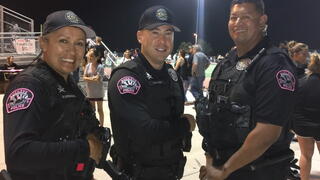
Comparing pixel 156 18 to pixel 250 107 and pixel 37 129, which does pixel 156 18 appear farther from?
pixel 37 129

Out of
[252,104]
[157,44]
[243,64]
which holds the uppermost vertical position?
[157,44]

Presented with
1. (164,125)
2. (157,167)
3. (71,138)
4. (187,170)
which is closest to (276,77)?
(164,125)

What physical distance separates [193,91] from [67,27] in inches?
328

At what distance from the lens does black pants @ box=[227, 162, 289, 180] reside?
2.19 metres

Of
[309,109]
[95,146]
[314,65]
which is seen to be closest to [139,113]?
[95,146]

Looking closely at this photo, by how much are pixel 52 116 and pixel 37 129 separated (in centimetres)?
12

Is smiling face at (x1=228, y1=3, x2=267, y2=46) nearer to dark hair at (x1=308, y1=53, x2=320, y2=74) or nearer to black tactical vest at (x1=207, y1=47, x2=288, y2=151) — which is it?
black tactical vest at (x1=207, y1=47, x2=288, y2=151)

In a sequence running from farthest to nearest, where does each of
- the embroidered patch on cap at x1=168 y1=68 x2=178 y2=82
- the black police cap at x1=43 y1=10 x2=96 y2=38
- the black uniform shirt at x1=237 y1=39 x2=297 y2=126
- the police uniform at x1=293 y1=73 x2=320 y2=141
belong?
the police uniform at x1=293 y1=73 x2=320 y2=141 < the embroidered patch on cap at x1=168 y1=68 x2=178 y2=82 < the black uniform shirt at x1=237 y1=39 x2=297 y2=126 < the black police cap at x1=43 y1=10 x2=96 y2=38

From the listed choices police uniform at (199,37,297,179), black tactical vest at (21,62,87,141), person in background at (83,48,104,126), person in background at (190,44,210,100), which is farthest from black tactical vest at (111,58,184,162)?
person in background at (190,44,210,100)

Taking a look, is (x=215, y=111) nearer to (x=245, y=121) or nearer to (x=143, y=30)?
(x=245, y=121)

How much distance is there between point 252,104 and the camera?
6.93 feet

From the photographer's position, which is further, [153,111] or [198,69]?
[198,69]

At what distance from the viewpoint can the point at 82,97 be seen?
2031 millimetres

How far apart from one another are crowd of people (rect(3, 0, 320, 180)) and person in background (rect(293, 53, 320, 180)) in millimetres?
2116
